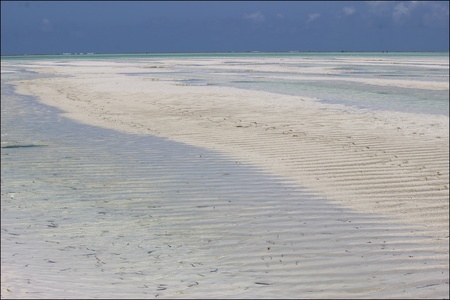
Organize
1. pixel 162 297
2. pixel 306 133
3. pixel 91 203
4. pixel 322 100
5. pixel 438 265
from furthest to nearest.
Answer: pixel 322 100, pixel 306 133, pixel 91 203, pixel 438 265, pixel 162 297

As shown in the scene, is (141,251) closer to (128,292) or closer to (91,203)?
(128,292)

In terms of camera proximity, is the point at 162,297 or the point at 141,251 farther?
the point at 141,251

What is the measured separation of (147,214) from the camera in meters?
5.95

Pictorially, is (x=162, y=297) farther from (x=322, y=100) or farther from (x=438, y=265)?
(x=322, y=100)

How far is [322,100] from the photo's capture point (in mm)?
18375

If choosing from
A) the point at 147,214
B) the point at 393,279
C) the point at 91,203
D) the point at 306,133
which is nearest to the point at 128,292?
the point at 393,279

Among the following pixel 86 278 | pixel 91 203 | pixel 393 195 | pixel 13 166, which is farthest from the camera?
pixel 13 166

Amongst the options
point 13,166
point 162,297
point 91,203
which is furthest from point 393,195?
point 13,166

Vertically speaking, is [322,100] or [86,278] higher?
[322,100]

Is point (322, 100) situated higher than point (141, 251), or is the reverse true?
point (322, 100)

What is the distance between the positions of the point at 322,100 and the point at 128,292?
15028 millimetres

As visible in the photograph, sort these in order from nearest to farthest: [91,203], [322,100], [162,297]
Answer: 1. [162,297]
2. [91,203]
3. [322,100]

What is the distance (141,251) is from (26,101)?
15007 mm

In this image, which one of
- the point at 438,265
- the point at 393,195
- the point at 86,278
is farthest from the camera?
the point at 393,195
